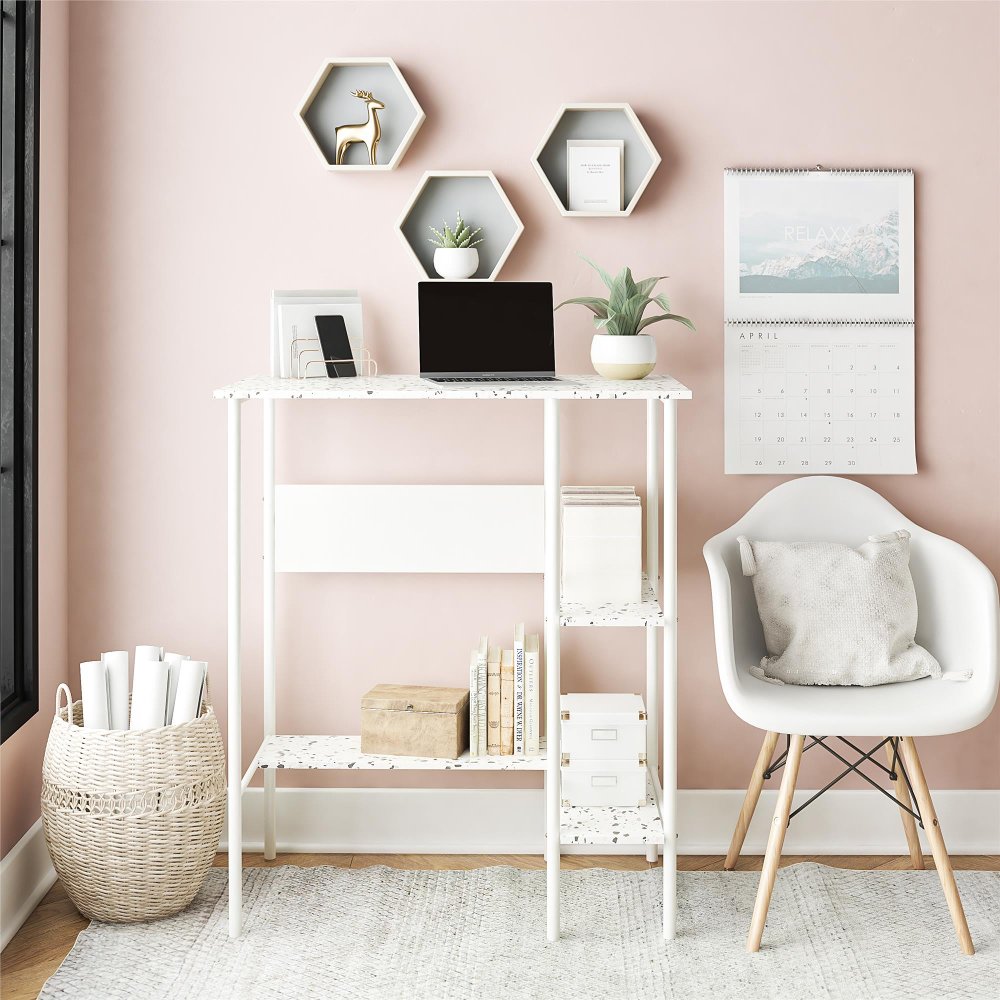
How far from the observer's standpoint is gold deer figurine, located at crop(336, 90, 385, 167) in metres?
2.55

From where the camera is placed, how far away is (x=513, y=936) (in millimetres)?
2307

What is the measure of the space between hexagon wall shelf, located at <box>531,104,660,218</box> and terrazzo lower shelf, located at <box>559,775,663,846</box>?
1.38 metres

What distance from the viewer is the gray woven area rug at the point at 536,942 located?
2121 mm

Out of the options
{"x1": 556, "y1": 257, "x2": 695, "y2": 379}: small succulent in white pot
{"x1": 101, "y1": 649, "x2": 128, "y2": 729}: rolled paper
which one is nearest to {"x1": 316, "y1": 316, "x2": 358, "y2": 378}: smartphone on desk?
{"x1": 556, "y1": 257, "x2": 695, "y2": 379}: small succulent in white pot

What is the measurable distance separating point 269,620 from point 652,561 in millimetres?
946

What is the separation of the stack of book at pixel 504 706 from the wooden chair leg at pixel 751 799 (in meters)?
0.53

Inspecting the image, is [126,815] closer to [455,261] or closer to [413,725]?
[413,725]

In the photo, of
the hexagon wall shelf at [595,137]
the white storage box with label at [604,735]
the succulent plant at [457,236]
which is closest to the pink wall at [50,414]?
the succulent plant at [457,236]

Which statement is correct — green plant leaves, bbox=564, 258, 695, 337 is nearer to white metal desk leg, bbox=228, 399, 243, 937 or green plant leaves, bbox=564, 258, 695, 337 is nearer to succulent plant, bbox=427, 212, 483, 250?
succulent plant, bbox=427, 212, 483, 250

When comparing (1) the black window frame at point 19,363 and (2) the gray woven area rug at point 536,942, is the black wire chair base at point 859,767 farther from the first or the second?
(1) the black window frame at point 19,363

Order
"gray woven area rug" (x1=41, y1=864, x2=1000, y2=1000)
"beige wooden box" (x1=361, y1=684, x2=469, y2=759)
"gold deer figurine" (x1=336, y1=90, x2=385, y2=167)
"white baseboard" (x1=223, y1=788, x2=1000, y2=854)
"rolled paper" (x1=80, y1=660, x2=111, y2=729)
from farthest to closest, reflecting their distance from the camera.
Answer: "white baseboard" (x1=223, y1=788, x2=1000, y2=854), "gold deer figurine" (x1=336, y1=90, x2=385, y2=167), "beige wooden box" (x1=361, y1=684, x2=469, y2=759), "rolled paper" (x1=80, y1=660, x2=111, y2=729), "gray woven area rug" (x1=41, y1=864, x2=1000, y2=1000)

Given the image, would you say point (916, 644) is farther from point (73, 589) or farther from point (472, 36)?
point (73, 589)

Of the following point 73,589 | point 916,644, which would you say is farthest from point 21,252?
point 916,644

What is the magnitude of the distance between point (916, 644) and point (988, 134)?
48.6 inches
